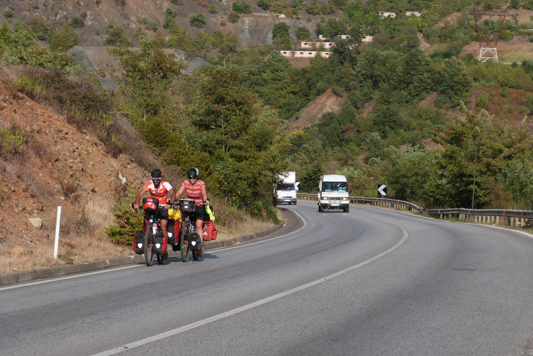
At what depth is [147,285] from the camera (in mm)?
9711

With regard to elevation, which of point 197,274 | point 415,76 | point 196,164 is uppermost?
point 415,76

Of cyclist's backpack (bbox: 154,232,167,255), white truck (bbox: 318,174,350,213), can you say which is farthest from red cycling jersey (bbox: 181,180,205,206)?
white truck (bbox: 318,174,350,213)

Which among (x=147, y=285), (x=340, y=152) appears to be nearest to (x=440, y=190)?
(x=147, y=285)

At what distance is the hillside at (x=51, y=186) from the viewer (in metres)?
12.3

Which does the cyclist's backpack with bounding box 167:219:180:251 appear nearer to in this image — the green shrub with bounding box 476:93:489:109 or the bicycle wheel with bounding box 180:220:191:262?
the bicycle wheel with bounding box 180:220:191:262

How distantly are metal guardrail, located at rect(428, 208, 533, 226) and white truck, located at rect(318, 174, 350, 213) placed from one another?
249 inches

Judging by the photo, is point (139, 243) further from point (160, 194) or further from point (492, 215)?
point (492, 215)

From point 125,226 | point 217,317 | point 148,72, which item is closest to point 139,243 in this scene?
point 125,226

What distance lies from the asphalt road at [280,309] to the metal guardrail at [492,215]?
13191mm

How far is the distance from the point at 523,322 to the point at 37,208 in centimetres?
1112

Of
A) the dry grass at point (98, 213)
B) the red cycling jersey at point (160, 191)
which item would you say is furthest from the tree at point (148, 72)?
the red cycling jersey at point (160, 191)

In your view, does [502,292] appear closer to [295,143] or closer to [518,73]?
[295,143]

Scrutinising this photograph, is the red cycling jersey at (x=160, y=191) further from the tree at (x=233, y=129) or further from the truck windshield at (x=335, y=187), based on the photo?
the truck windshield at (x=335, y=187)

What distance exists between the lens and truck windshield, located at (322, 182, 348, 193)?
4321cm
